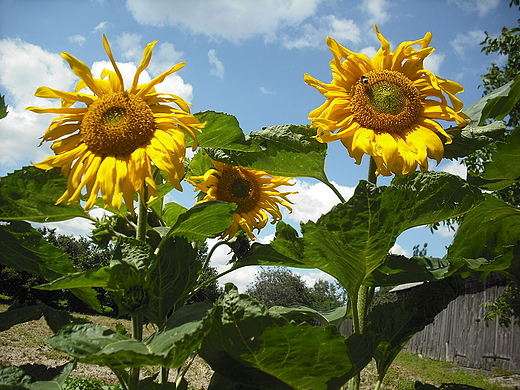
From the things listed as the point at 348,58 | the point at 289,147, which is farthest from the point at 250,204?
the point at 348,58

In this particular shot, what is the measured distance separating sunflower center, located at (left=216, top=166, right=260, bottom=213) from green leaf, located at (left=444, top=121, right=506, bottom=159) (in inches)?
25.2

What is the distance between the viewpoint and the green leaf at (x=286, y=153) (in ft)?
3.61

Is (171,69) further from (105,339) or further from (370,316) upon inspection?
(370,316)

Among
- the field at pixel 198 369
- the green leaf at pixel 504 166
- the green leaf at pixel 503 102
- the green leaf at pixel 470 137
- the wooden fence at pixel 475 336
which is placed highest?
the wooden fence at pixel 475 336

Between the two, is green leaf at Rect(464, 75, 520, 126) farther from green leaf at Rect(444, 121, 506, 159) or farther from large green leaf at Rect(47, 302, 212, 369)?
large green leaf at Rect(47, 302, 212, 369)

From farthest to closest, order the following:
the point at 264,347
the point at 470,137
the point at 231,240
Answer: the point at 231,240 < the point at 470,137 < the point at 264,347

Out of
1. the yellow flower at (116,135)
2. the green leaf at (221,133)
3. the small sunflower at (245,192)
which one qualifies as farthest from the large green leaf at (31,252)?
the small sunflower at (245,192)

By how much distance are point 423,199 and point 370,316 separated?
0.34m

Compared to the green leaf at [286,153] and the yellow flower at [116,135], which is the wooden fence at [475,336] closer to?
the green leaf at [286,153]

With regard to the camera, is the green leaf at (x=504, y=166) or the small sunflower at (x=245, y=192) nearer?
the green leaf at (x=504, y=166)

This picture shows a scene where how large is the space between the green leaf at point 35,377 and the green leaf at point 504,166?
0.96 m

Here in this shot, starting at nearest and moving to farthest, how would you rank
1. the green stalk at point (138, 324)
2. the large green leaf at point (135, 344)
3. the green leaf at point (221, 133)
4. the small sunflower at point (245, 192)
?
the large green leaf at point (135, 344)
the green stalk at point (138, 324)
the green leaf at point (221, 133)
the small sunflower at point (245, 192)

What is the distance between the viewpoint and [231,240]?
1465 millimetres

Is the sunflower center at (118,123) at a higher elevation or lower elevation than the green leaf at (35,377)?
higher
